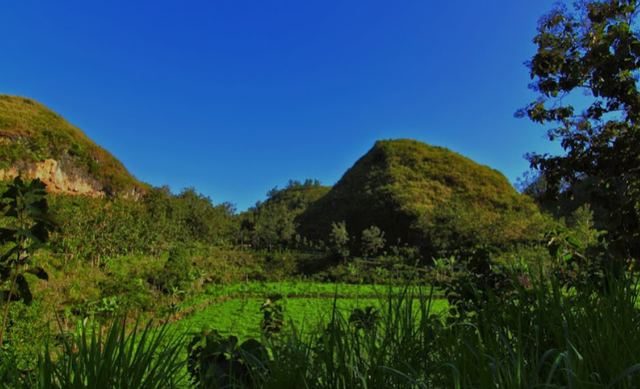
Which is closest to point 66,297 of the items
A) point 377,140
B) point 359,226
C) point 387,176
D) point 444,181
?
point 359,226

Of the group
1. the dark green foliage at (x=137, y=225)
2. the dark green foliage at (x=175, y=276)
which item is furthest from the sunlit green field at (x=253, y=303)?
the dark green foliage at (x=137, y=225)

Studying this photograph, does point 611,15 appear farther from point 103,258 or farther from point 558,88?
point 103,258

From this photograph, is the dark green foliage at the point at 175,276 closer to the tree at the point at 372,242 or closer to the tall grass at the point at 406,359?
the tree at the point at 372,242

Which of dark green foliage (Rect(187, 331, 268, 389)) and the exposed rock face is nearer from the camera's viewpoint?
dark green foliage (Rect(187, 331, 268, 389))

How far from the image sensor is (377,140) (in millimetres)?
38000

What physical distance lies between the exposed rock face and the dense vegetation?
540mm

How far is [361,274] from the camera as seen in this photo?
1889 cm

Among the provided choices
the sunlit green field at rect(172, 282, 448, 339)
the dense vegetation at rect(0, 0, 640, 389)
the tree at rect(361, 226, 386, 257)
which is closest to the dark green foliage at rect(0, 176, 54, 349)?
the dense vegetation at rect(0, 0, 640, 389)

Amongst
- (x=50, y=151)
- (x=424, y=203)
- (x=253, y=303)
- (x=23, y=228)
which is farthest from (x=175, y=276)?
(x=424, y=203)

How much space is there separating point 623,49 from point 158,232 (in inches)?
744

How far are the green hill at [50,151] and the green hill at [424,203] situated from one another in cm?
1458

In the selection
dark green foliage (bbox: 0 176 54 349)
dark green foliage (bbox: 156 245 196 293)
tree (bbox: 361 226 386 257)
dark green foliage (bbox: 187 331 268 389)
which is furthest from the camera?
tree (bbox: 361 226 386 257)

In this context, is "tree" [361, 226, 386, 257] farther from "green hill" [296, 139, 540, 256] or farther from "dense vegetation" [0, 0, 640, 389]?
"green hill" [296, 139, 540, 256]

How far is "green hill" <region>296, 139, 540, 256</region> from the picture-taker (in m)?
21.3
